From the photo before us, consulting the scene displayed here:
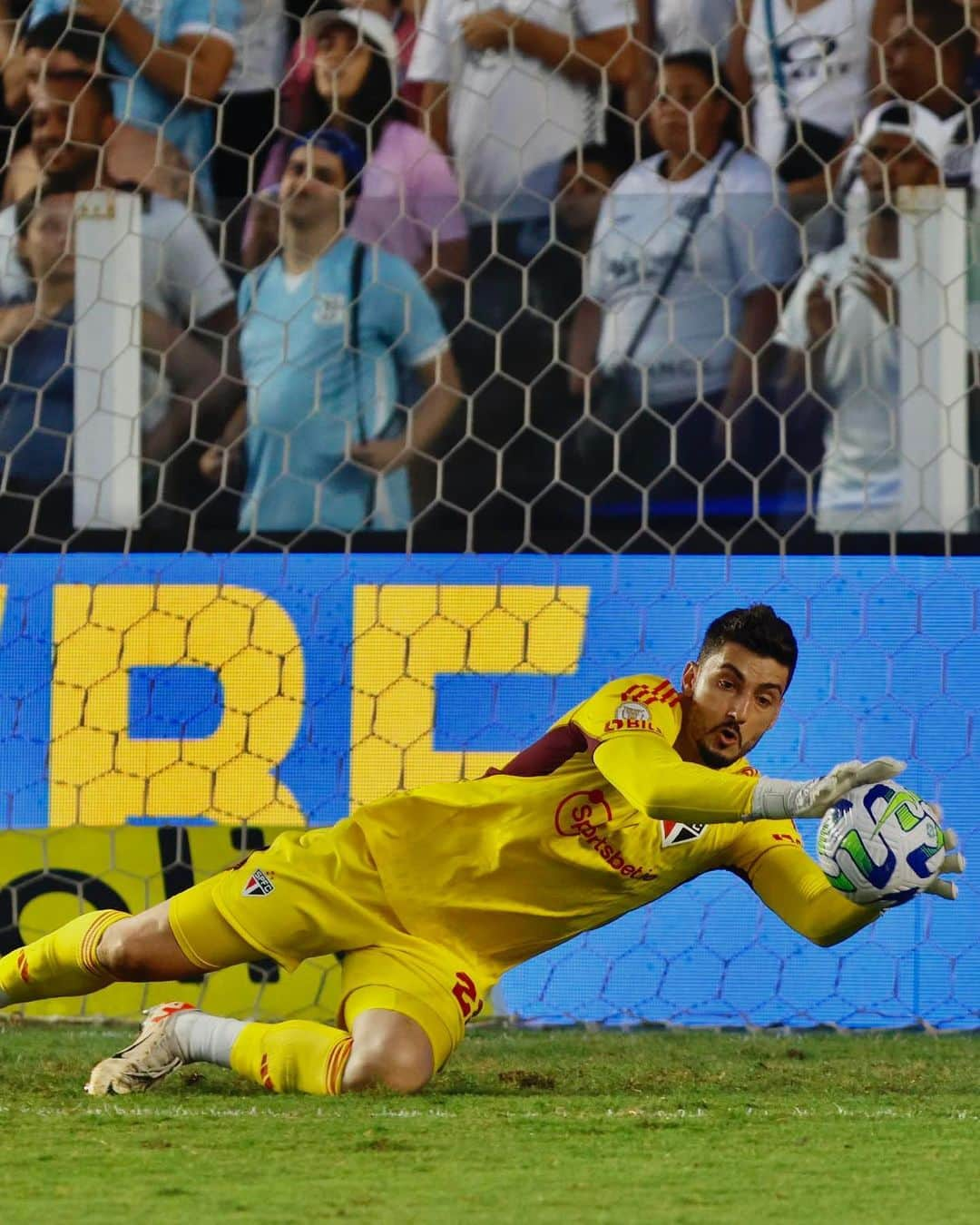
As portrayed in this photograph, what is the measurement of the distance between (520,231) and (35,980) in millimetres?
2382

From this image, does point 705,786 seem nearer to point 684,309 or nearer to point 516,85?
point 684,309

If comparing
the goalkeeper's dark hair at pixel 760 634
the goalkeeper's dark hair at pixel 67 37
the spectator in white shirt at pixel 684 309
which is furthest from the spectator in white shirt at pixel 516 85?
the goalkeeper's dark hair at pixel 760 634

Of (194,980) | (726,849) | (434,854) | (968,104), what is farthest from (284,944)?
(968,104)

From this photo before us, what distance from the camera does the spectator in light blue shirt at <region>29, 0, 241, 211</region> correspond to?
511 centimetres

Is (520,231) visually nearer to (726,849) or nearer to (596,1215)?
(726,849)

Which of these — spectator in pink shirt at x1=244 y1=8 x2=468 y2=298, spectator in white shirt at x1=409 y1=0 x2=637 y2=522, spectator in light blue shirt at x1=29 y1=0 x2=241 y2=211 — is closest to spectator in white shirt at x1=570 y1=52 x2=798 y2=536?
spectator in white shirt at x1=409 y1=0 x2=637 y2=522

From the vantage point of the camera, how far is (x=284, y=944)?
10.7 ft

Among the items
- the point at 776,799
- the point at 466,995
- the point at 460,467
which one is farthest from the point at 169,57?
the point at 776,799

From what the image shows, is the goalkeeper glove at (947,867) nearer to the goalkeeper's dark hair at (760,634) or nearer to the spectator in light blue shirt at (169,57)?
the goalkeeper's dark hair at (760,634)

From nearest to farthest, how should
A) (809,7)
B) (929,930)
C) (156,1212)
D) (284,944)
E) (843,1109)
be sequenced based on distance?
(156,1212) < (843,1109) < (284,944) < (929,930) < (809,7)

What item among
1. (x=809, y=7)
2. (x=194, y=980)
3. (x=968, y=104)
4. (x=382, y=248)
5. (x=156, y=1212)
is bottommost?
(x=194, y=980)

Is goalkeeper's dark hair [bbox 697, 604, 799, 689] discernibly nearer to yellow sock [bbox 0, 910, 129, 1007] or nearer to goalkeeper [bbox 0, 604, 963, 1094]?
goalkeeper [bbox 0, 604, 963, 1094]

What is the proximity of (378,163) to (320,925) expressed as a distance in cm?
246

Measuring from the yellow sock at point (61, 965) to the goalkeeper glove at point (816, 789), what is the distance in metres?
1.20
